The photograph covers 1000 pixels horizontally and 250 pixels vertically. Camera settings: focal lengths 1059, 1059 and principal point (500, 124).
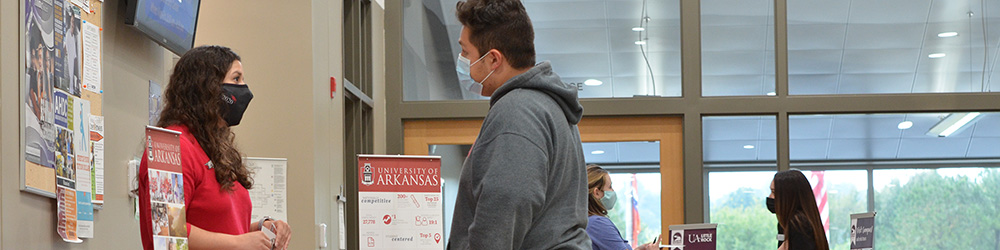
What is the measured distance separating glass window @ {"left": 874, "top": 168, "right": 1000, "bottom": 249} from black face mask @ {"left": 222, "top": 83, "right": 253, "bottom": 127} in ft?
16.6

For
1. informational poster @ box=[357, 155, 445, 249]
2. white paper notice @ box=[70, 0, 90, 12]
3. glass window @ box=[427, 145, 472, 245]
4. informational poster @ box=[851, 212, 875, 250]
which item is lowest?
informational poster @ box=[851, 212, 875, 250]

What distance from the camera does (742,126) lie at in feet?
22.5

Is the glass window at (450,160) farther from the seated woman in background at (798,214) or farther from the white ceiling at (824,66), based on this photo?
the seated woman in background at (798,214)

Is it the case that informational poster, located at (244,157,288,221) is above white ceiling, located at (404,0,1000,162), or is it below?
below

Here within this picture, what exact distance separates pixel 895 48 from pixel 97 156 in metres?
5.39

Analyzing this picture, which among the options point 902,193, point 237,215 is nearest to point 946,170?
point 902,193

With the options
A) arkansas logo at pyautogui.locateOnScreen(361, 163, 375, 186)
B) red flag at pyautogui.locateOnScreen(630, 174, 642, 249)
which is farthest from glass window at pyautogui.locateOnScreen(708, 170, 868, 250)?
arkansas logo at pyautogui.locateOnScreen(361, 163, 375, 186)

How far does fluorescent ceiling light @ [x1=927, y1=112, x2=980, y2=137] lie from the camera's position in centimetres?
689

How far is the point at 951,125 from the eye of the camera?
6.89 m

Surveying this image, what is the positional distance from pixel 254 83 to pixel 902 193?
13.8 feet

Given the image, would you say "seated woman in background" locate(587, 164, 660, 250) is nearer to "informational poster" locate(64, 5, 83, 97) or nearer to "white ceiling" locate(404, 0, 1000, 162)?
"informational poster" locate(64, 5, 83, 97)

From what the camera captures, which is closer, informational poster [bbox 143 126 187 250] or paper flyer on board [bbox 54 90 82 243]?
informational poster [bbox 143 126 187 250]

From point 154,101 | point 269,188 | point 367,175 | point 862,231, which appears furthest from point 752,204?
point 154,101

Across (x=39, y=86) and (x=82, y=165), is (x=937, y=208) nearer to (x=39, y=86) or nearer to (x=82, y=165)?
(x=82, y=165)
